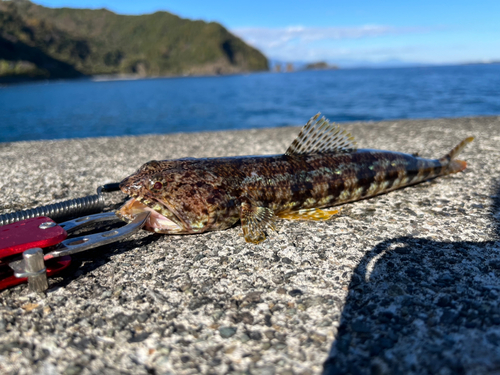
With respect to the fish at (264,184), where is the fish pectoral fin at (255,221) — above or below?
below

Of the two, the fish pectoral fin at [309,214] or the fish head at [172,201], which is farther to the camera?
the fish pectoral fin at [309,214]

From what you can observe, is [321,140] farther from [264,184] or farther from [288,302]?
[288,302]

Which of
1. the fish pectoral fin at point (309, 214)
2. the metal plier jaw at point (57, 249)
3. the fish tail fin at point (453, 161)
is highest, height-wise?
the fish tail fin at point (453, 161)

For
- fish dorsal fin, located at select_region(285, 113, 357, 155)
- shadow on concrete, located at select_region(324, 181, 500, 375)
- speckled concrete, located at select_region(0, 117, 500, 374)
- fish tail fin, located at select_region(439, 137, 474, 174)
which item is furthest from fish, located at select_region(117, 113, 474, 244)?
shadow on concrete, located at select_region(324, 181, 500, 375)

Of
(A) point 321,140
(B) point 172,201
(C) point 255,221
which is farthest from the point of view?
(A) point 321,140

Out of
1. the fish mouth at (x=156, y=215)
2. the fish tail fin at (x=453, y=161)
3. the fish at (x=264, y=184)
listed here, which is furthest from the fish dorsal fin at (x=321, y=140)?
the fish tail fin at (x=453, y=161)

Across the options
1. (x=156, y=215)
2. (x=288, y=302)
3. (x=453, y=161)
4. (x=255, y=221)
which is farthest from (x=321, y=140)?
(x=453, y=161)

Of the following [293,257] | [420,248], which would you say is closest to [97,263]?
[293,257]

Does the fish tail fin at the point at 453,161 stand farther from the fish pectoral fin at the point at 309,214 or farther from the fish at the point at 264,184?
the fish pectoral fin at the point at 309,214
